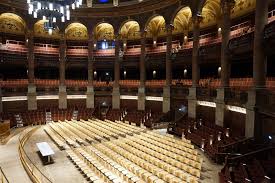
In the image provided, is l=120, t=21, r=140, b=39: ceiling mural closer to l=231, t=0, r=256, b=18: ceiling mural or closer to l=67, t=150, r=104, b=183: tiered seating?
l=231, t=0, r=256, b=18: ceiling mural

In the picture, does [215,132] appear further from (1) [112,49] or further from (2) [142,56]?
(1) [112,49]

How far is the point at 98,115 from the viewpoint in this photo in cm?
2764

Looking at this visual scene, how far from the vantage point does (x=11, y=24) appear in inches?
1117

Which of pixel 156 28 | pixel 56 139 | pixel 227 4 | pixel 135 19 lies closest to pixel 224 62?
pixel 227 4

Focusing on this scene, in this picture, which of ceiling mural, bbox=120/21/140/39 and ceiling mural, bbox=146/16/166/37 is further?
ceiling mural, bbox=120/21/140/39

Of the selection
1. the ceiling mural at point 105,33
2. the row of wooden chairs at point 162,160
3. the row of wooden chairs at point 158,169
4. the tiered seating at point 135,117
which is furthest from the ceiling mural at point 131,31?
the row of wooden chairs at point 158,169

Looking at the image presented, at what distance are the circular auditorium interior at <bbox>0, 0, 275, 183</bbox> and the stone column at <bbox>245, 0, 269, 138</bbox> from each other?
0.19ft

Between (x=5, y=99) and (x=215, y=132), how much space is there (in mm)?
21641

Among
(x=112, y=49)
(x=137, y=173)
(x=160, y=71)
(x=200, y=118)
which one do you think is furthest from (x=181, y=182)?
(x=112, y=49)

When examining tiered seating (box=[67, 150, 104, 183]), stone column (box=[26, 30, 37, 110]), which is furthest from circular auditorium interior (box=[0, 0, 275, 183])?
stone column (box=[26, 30, 37, 110])

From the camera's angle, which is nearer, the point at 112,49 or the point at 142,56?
the point at 142,56

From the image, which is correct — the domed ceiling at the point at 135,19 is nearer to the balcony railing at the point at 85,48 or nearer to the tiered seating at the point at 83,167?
the balcony railing at the point at 85,48

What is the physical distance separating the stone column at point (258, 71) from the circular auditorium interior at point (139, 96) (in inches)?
2.3

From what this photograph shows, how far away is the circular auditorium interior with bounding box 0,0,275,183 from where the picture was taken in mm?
11836
